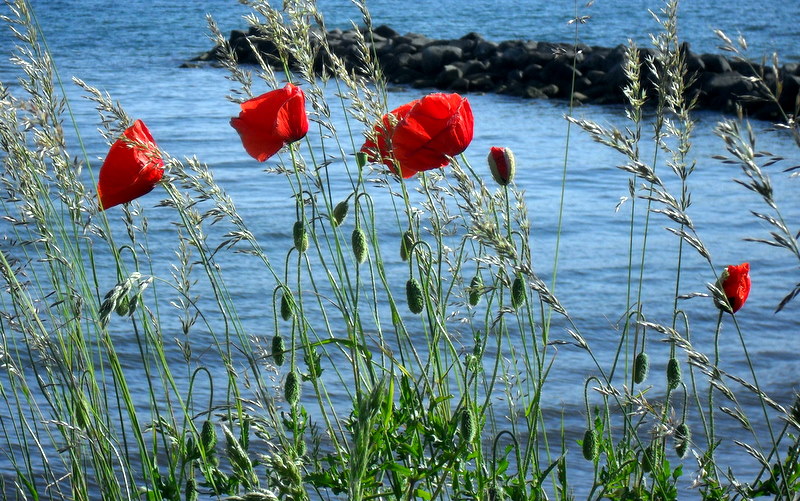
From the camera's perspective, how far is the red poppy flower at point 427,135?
150cm

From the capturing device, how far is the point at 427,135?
4.94 feet

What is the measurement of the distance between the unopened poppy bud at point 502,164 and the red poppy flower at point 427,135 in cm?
8

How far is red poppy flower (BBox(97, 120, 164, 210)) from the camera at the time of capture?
1.50 metres

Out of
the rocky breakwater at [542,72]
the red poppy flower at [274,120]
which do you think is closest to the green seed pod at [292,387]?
the red poppy flower at [274,120]

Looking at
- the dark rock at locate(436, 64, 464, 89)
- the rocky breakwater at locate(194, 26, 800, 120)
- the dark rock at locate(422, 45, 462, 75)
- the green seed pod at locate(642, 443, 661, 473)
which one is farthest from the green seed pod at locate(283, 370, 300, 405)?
the dark rock at locate(422, 45, 462, 75)

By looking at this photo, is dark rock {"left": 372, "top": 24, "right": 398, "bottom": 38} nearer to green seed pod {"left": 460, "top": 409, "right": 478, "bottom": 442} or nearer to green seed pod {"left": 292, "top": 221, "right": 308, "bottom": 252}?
green seed pod {"left": 292, "top": 221, "right": 308, "bottom": 252}

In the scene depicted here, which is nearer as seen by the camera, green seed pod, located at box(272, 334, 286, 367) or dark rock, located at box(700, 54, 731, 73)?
green seed pod, located at box(272, 334, 286, 367)

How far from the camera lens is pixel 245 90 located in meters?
1.72

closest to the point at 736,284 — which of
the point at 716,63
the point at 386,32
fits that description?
the point at 716,63

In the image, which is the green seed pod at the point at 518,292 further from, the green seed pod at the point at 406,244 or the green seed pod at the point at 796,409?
the green seed pod at the point at 796,409

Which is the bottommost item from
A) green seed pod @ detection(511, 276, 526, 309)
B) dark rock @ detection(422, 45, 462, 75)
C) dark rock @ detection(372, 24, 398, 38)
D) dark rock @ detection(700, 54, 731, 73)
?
dark rock @ detection(372, 24, 398, 38)

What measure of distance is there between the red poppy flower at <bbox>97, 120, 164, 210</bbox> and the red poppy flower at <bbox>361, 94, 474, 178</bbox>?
345mm

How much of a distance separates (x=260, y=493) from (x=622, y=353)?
9.45 feet

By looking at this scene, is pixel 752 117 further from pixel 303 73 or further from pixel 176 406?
A: pixel 303 73
